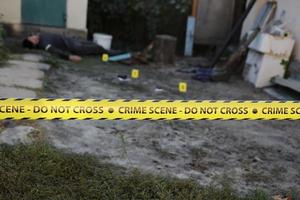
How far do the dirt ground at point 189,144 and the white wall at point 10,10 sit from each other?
3.44 metres

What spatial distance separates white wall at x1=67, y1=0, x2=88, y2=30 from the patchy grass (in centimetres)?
616

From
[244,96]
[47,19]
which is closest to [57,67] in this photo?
[47,19]

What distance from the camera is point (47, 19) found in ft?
29.8

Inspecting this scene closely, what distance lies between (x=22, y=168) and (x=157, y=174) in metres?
1.03

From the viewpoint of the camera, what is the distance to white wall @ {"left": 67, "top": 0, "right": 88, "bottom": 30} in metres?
9.16

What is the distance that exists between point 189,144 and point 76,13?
585 centimetres

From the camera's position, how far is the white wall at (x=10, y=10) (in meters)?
8.80

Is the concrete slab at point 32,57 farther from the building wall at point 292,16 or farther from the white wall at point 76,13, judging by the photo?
the building wall at point 292,16

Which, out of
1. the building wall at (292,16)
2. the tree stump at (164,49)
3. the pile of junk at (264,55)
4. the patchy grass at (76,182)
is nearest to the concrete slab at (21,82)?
the patchy grass at (76,182)

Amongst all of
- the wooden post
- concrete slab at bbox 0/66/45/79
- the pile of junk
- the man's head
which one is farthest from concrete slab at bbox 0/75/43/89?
the wooden post

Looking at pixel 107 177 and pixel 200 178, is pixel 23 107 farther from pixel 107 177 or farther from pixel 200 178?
pixel 200 178

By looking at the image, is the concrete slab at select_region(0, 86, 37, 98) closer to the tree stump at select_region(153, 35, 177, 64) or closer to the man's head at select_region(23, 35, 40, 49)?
the man's head at select_region(23, 35, 40, 49)

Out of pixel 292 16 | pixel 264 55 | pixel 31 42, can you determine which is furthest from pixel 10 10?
pixel 292 16

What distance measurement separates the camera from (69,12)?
9180 mm
